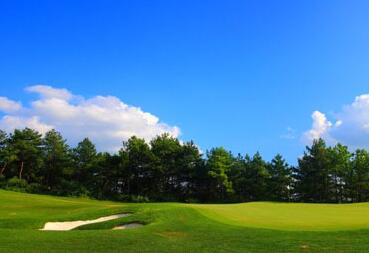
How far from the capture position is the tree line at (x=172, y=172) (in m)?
79.2

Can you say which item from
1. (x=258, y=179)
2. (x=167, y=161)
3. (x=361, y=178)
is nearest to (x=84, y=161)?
(x=167, y=161)

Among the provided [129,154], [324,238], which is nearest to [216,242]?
[324,238]

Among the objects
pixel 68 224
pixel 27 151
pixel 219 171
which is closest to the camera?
pixel 68 224

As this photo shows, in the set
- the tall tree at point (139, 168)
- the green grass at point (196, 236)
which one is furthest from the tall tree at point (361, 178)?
the green grass at point (196, 236)

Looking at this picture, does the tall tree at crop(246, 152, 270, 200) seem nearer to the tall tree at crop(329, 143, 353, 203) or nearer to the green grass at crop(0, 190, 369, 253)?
the tall tree at crop(329, 143, 353, 203)

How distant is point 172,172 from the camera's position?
283 ft

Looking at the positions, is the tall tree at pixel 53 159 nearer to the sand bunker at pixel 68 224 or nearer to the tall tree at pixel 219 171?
the tall tree at pixel 219 171

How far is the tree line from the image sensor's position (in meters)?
79.2

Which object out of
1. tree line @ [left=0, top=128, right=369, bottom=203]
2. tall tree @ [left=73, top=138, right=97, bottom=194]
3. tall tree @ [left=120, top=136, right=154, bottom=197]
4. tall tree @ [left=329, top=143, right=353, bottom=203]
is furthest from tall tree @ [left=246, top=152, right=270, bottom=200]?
tall tree @ [left=73, top=138, right=97, bottom=194]

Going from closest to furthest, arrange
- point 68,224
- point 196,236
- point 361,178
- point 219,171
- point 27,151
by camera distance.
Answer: point 196,236 → point 68,224 → point 361,178 → point 219,171 → point 27,151

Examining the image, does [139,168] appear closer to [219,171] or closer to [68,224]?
[219,171]

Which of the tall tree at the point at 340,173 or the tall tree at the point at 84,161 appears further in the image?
the tall tree at the point at 84,161

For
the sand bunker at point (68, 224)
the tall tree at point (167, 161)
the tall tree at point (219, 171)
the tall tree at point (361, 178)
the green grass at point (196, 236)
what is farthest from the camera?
the tall tree at point (167, 161)

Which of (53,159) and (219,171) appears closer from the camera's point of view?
(219,171)
